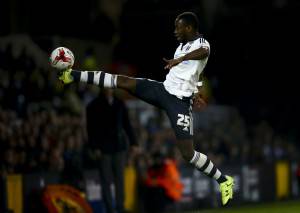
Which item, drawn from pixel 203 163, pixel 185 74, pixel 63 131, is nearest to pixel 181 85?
pixel 185 74

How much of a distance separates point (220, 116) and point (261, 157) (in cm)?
258

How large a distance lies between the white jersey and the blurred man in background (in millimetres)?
1893

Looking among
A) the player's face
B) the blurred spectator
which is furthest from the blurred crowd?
the player's face

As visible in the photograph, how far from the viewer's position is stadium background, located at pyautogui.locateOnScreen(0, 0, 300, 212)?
13.7 meters

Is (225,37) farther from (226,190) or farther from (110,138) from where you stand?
(226,190)

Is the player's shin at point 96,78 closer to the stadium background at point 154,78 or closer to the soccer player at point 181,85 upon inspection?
the soccer player at point 181,85

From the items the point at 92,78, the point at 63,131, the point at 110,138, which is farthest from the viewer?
the point at 63,131

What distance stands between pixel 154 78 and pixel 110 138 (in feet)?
32.7

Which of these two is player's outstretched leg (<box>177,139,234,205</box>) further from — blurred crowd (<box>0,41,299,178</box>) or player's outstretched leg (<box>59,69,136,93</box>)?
blurred crowd (<box>0,41,299,178</box>)

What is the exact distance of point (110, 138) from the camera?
37.3 ft

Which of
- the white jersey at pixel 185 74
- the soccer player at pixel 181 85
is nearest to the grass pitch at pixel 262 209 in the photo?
the soccer player at pixel 181 85

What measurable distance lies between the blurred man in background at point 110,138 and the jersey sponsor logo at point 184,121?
187 centimetres

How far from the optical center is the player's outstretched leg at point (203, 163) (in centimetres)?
982

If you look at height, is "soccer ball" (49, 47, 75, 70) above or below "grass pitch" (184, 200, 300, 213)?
above
